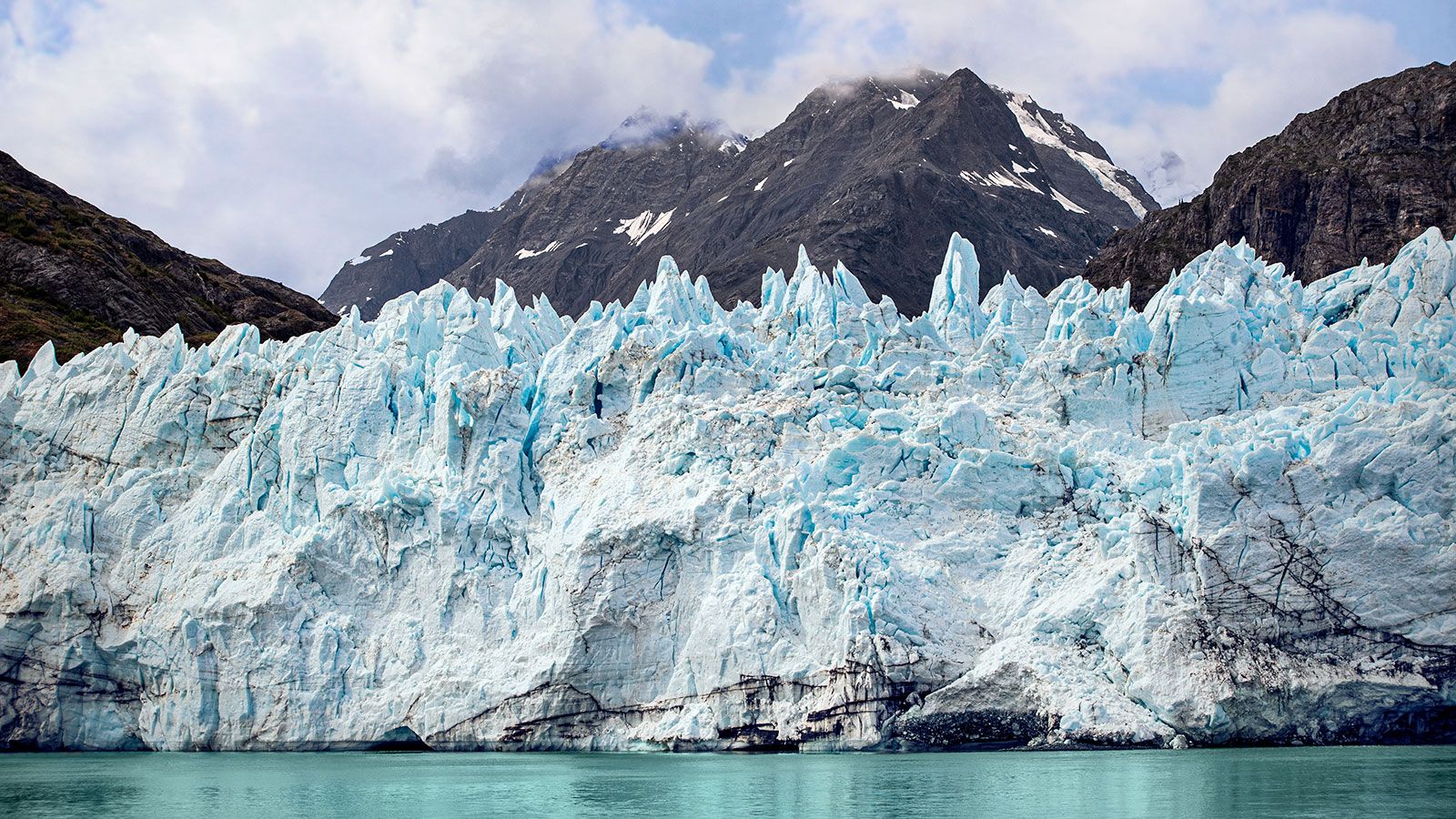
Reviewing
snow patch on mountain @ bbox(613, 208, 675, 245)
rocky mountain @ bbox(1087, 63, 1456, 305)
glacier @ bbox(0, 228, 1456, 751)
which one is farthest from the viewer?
snow patch on mountain @ bbox(613, 208, 675, 245)

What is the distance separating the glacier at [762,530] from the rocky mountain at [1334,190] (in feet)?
93.8

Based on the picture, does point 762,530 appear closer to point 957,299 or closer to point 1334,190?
point 957,299

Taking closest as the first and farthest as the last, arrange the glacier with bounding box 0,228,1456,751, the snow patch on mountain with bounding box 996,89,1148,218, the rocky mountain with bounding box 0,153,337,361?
1. the glacier with bounding box 0,228,1456,751
2. the rocky mountain with bounding box 0,153,337,361
3. the snow patch on mountain with bounding box 996,89,1148,218

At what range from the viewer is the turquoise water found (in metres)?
18.5

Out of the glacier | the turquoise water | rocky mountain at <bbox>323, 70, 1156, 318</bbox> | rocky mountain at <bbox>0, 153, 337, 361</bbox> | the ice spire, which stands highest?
rocky mountain at <bbox>323, 70, 1156, 318</bbox>

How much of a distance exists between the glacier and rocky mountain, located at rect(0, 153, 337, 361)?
884 inches

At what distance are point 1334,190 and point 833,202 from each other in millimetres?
41034

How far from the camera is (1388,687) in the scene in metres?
23.6

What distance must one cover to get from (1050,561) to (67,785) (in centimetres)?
1906

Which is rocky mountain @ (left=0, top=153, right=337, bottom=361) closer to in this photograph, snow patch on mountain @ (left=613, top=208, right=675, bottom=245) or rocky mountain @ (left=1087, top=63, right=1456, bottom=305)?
rocky mountain @ (left=1087, top=63, right=1456, bottom=305)

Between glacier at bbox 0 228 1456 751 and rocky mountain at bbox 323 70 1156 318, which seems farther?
rocky mountain at bbox 323 70 1156 318

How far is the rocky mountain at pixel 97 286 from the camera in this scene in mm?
55875

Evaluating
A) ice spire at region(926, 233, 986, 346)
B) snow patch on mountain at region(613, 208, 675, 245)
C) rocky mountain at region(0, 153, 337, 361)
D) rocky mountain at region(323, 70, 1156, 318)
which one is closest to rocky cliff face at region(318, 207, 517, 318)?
rocky mountain at region(323, 70, 1156, 318)

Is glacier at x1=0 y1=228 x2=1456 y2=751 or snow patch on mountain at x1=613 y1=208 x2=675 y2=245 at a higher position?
snow patch on mountain at x1=613 y1=208 x2=675 y2=245
